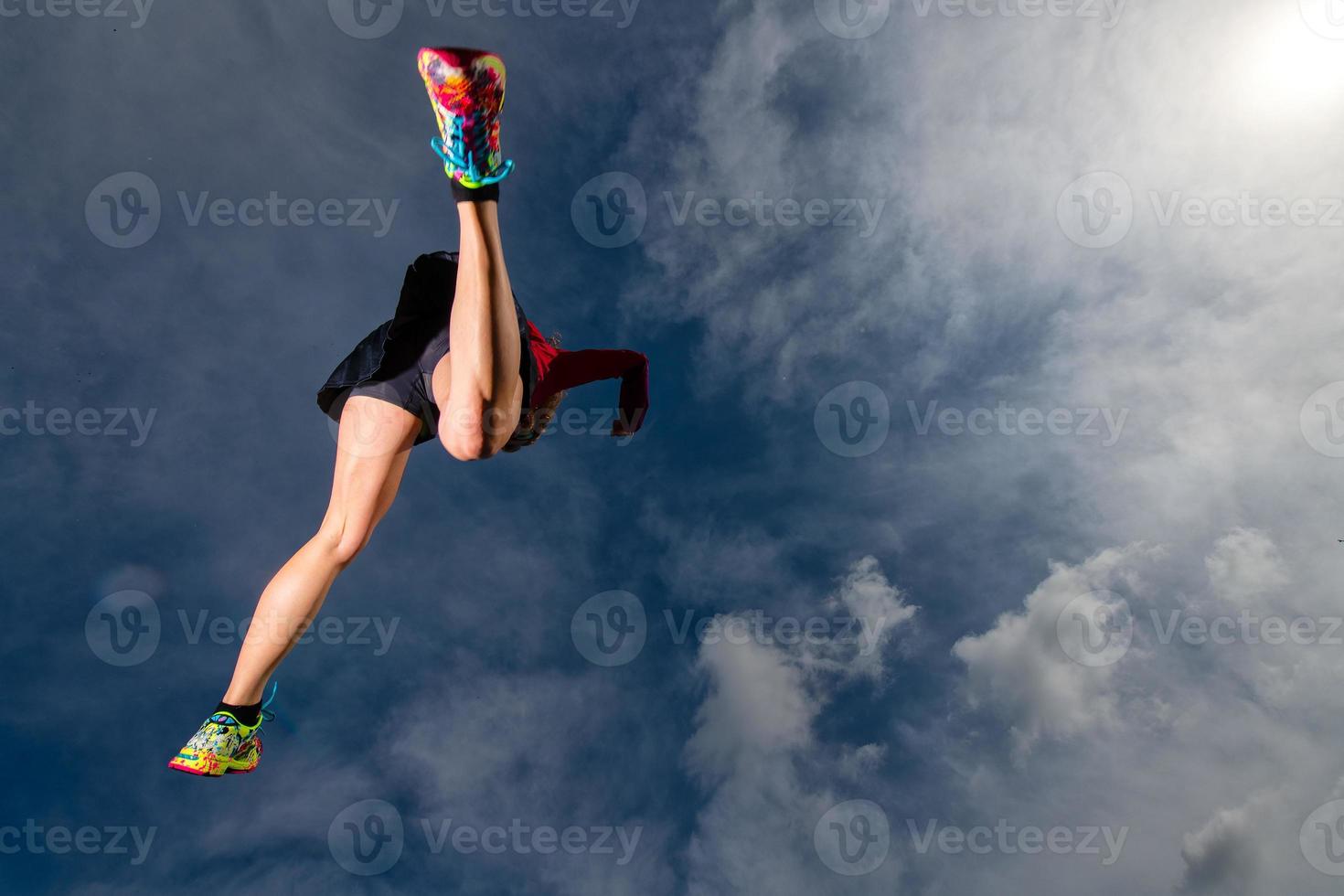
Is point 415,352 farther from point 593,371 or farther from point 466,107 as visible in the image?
point 466,107

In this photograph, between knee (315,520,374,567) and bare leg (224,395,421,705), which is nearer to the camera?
bare leg (224,395,421,705)

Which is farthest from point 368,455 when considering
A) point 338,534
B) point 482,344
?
point 482,344

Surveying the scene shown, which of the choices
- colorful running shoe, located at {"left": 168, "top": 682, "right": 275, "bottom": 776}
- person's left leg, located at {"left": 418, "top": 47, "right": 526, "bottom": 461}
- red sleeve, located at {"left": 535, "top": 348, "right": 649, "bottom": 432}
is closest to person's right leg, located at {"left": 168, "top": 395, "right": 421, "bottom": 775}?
colorful running shoe, located at {"left": 168, "top": 682, "right": 275, "bottom": 776}

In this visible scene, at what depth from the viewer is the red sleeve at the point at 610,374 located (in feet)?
16.1

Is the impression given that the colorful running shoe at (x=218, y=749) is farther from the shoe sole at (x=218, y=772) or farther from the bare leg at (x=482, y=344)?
the bare leg at (x=482, y=344)

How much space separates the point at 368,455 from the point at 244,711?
157 cm

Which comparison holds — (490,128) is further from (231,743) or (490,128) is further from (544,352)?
(231,743)

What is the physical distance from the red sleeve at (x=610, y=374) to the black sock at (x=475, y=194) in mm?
1510

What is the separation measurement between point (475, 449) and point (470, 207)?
4.03ft

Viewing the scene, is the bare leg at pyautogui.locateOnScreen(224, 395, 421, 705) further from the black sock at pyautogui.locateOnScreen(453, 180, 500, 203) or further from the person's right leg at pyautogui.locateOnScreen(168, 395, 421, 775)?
the black sock at pyautogui.locateOnScreen(453, 180, 500, 203)

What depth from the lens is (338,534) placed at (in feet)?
13.8

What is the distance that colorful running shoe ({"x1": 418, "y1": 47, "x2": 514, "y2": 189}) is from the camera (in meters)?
3.23

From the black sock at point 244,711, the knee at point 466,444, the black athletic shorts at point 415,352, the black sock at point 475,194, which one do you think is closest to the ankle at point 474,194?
the black sock at point 475,194

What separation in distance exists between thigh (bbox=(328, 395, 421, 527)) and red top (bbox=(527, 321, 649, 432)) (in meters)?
0.83
